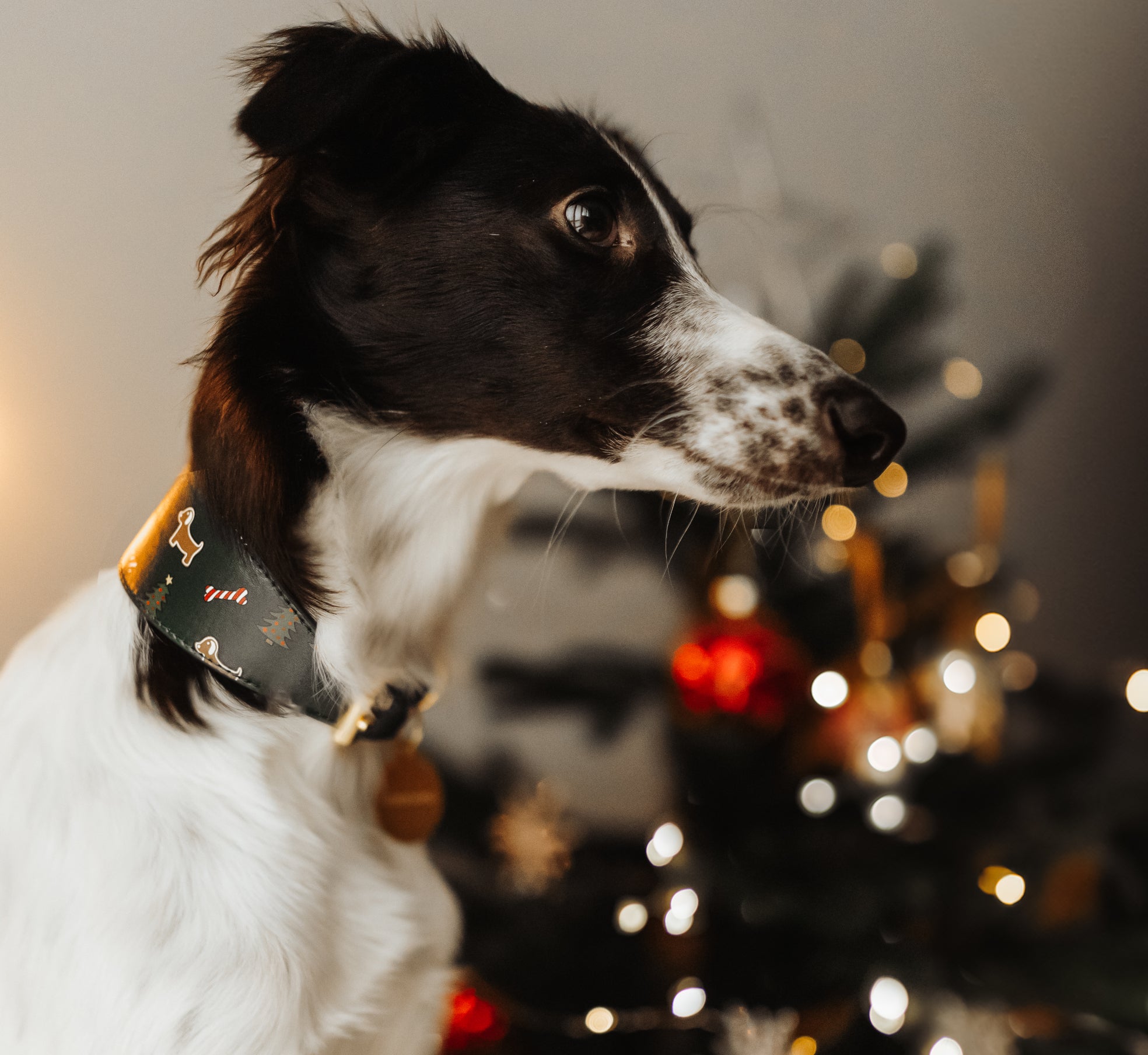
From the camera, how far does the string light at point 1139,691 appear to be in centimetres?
127

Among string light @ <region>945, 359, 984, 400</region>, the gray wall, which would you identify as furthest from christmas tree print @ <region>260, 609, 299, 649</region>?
string light @ <region>945, 359, 984, 400</region>

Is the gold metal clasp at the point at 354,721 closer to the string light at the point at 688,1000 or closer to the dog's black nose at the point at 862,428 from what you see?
the dog's black nose at the point at 862,428

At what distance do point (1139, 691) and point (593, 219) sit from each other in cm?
110

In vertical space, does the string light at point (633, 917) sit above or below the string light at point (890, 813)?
below

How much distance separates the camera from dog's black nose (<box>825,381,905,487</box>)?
0.77 metres

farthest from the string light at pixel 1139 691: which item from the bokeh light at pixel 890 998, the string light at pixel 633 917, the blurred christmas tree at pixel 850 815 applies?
the string light at pixel 633 917

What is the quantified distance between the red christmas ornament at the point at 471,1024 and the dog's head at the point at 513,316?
0.95m

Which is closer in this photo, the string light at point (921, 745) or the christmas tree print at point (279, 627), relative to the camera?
the christmas tree print at point (279, 627)

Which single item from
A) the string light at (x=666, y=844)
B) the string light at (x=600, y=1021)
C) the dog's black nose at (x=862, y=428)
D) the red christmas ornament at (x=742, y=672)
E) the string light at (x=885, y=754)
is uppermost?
the dog's black nose at (x=862, y=428)

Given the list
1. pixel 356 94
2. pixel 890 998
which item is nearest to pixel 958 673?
pixel 890 998

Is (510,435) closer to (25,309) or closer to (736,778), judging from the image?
(736,778)

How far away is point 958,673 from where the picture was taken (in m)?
1.26

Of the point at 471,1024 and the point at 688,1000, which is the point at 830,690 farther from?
the point at 471,1024

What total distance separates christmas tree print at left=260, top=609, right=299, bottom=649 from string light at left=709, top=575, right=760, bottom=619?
0.73 meters
